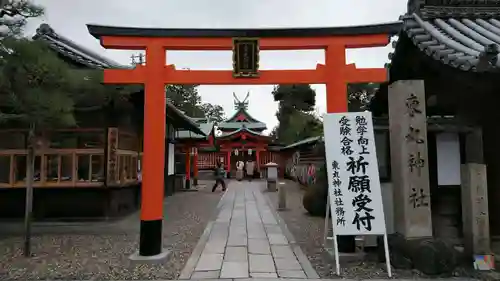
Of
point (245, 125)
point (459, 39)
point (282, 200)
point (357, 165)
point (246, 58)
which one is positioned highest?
point (245, 125)

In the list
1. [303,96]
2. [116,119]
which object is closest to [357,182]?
[116,119]

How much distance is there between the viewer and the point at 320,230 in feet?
28.9

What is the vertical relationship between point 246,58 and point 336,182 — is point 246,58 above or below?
above

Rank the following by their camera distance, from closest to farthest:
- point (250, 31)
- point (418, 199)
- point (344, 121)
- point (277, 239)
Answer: point (418, 199), point (344, 121), point (250, 31), point (277, 239)

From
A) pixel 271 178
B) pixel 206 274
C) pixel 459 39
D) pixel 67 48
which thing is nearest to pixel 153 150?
pixel 206 274

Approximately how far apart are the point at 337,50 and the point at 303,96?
127 feet

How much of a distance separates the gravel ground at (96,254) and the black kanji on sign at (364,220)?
2.81 m

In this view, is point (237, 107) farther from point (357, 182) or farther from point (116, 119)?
point (357, 182)

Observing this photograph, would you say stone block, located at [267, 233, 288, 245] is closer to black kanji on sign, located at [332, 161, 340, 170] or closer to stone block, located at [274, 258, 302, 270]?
stone block, located at [274, 258, 302, 270]

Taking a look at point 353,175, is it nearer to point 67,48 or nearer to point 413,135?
point 413,135

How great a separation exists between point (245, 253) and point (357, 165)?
105 inches

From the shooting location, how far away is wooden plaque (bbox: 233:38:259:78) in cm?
611

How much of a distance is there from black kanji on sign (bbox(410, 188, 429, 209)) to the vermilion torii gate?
5.71ft

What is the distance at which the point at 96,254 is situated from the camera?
6492 millimetres
